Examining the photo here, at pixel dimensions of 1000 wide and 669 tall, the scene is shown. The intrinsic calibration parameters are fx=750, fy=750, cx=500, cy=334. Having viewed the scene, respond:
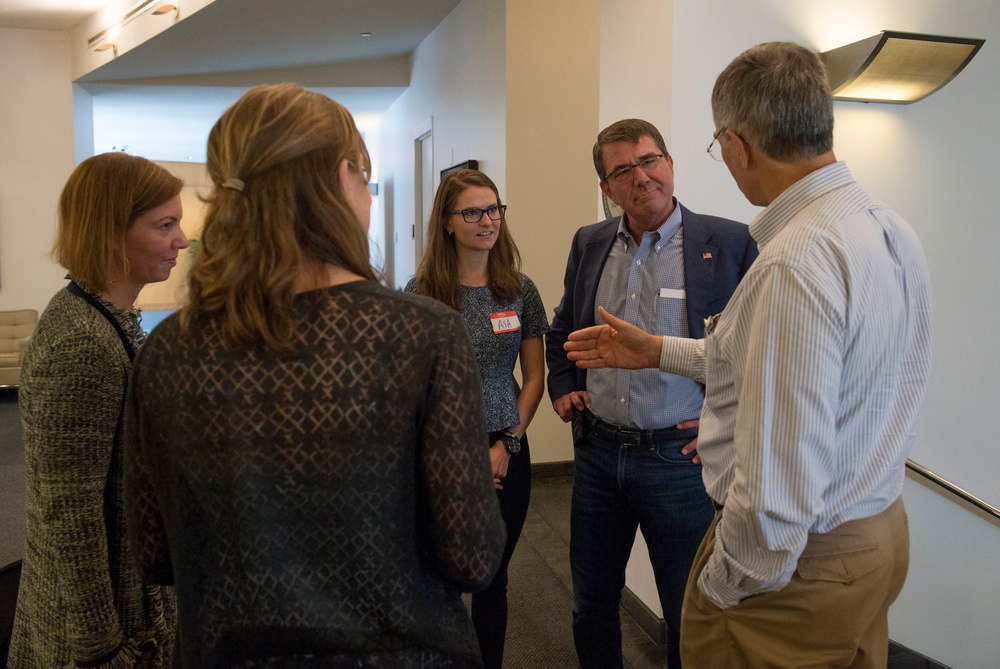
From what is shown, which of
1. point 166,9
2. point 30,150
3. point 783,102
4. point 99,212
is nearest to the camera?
point 783,102

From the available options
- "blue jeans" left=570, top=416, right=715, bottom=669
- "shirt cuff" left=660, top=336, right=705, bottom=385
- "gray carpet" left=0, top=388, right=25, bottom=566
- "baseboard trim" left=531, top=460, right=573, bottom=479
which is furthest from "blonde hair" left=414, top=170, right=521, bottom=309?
"gray carpet" left=0, top=388, right=25, bottom=566

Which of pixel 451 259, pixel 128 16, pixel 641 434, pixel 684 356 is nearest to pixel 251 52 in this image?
pixel 128 16

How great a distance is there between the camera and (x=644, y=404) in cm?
202

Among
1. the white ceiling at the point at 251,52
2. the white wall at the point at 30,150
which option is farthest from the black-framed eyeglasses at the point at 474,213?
the white wall at the point at 30,150

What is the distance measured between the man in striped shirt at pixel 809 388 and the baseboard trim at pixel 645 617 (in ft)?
4.52

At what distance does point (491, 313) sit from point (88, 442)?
115 centimetres

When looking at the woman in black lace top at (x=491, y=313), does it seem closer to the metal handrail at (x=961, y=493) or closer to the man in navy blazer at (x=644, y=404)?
the man in navy blazer at (x=644, y=404)

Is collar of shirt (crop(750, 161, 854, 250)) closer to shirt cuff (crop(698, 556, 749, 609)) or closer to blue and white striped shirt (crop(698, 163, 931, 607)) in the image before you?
blue and white striped shirt (crop(698, 163, 931, 607))

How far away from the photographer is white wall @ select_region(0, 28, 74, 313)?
7.94 m

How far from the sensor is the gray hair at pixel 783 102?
4.13 ft

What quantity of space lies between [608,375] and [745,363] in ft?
2.69

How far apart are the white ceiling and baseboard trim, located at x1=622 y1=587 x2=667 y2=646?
4.46 meters

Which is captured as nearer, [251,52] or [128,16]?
[128,16]

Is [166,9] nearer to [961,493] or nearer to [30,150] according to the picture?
[30,150]
